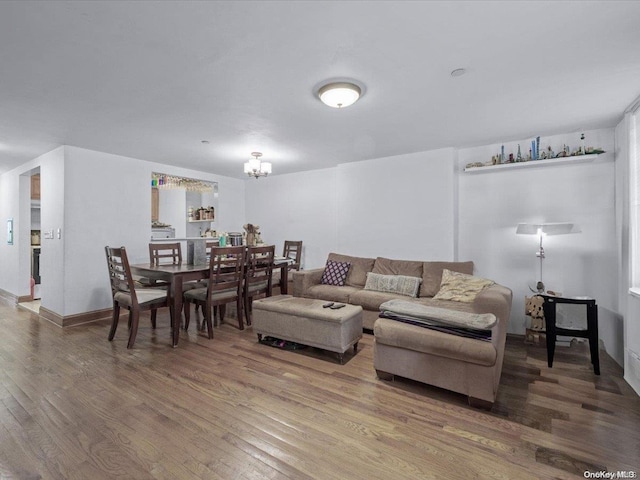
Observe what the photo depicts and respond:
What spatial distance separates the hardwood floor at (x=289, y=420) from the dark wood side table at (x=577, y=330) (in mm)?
159

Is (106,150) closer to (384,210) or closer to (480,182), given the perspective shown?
(384,210)

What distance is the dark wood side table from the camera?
2.58m

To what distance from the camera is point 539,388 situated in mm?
2305

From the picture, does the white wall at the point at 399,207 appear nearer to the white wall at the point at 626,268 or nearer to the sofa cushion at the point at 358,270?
the sofa cushion at the point at 358,270

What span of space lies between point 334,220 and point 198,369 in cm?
333

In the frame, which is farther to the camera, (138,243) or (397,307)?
(138,243)

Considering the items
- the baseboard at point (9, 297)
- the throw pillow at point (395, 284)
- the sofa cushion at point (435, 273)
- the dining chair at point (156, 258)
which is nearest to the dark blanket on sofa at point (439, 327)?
the throw pillow at point (395, 284)

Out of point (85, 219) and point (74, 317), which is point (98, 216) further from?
point (74, 317)

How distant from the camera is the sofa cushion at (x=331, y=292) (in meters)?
3.79

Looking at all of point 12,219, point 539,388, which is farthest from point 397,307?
point 12,219

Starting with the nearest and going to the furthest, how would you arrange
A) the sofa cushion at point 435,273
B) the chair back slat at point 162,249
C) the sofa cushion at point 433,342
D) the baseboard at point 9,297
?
the sofa cushion at point 433,342, the sofa cushion at point 435,273, the chair back slat at point 162,249, the baseboard at point 9,297

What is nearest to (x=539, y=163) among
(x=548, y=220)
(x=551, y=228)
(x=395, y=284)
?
(x=548, y=220)

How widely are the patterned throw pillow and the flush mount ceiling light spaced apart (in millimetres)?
2461

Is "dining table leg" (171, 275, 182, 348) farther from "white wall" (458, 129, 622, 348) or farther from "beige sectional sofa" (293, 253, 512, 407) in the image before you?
"white wall" (458, 129, 622, 348)
